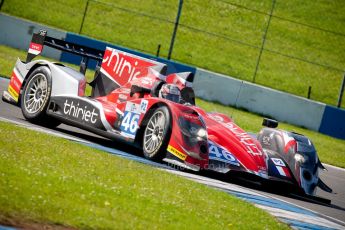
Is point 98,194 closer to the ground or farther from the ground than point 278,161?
closer to the ground

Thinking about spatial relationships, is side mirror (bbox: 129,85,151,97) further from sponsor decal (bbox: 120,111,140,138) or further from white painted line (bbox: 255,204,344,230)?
white painted line (bbox: 255,204,344,230)

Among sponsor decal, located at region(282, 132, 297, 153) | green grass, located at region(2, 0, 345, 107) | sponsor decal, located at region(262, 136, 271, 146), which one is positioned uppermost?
green grass, located at region(2, 0, 345, 107)

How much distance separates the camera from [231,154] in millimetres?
11484

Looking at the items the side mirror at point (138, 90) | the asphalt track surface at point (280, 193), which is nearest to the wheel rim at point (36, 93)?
the asphalt track surface at point (280, 193)

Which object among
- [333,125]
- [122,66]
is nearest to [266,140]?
[122,66]

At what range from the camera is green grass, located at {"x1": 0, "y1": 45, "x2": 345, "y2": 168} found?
20339 millimetres

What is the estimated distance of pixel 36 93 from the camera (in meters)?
13.5

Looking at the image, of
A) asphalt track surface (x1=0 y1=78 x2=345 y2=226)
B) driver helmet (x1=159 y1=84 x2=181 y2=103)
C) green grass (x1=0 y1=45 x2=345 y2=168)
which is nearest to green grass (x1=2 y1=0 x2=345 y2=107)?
green grass (x1=0 y1=45 x2=345 y2=168)

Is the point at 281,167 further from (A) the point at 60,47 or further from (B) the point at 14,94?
(B) the point at 14,94

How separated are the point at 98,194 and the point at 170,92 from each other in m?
4.81

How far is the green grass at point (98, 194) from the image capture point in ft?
Result: 23.2

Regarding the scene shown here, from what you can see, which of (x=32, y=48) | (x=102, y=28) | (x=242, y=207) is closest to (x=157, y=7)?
(x=102, y=28)

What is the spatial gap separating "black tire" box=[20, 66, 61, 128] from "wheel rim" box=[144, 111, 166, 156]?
2039 mm

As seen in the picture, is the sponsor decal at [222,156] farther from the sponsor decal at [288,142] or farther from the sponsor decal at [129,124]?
the sponsor decal at [288,142]
